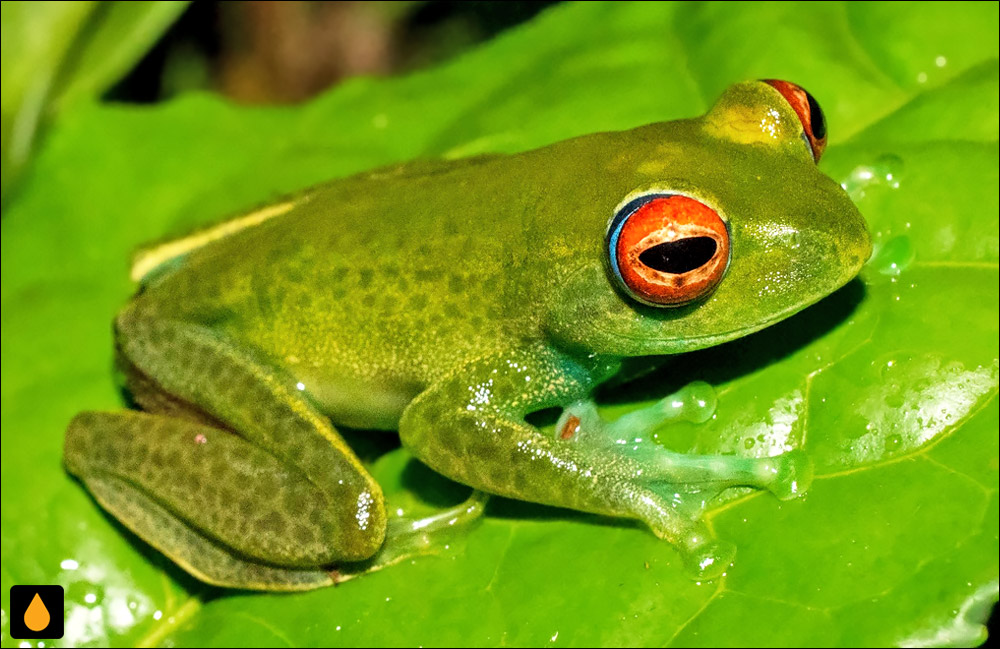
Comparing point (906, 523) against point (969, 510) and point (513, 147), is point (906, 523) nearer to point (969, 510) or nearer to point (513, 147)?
point (969, 510)

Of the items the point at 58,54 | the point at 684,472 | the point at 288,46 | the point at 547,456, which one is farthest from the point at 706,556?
the point at 288,46

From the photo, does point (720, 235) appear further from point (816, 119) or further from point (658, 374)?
point (658, 374)

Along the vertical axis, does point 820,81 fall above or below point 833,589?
above

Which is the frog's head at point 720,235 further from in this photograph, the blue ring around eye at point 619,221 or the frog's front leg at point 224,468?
the frog's front leg at point 224,468

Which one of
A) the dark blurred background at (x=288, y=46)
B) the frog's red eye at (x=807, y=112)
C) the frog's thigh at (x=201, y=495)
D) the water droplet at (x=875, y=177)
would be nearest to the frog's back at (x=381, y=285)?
the frog's thigh at (x=201, y=495)

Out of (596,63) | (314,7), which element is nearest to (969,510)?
(596,63)

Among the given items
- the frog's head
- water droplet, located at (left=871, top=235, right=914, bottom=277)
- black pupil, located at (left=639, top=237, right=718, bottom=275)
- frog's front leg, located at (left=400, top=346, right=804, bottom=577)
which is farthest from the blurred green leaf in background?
water droplet, located at (left=871, top=235, right=914, bottom=277)

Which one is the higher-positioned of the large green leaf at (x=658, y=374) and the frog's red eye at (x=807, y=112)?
the frog's red eye at (x=807, y=112)
